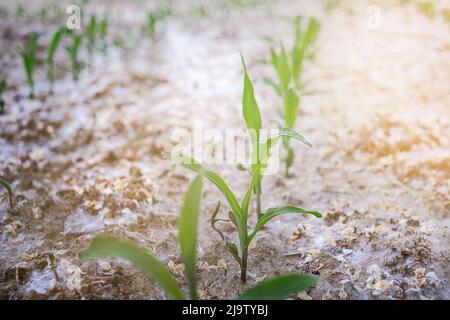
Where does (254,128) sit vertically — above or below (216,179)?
above

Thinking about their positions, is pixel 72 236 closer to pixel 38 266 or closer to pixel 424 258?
pixel 38 266

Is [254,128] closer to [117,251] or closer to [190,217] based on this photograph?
[190,217]

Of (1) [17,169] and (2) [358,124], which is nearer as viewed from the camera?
(1) [17,169]

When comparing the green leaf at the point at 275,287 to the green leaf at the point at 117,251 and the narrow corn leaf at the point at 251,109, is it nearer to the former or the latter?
the green leaf at the point at 117,251

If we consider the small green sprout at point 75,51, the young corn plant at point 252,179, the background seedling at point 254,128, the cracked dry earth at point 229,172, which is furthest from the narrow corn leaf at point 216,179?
the small green sprout at point 75,51

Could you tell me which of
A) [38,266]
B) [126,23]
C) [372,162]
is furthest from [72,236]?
[126,23]

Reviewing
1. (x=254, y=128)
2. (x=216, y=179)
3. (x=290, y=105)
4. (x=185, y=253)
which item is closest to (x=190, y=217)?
(x=185, y=253)
